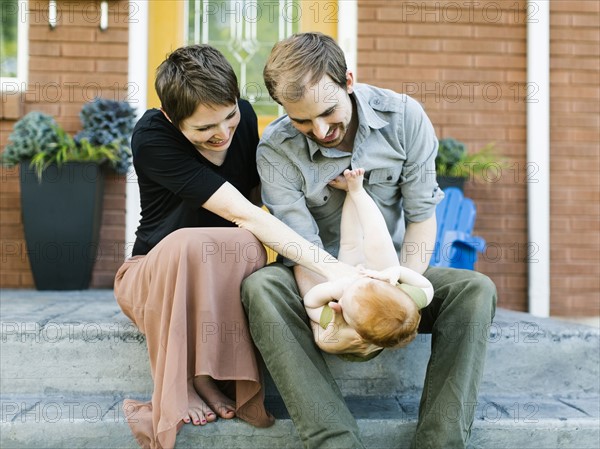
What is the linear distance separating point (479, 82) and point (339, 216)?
2087 mm

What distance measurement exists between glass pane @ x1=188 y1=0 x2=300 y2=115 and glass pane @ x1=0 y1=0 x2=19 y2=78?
98 centimetres

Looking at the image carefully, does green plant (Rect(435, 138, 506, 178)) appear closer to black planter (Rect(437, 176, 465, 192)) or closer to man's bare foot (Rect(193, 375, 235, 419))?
black planter (Rect(437, 176, 465, 192))

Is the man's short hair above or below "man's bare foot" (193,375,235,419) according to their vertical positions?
above

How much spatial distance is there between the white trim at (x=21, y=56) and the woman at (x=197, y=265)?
195 cm

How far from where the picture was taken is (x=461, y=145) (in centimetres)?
378

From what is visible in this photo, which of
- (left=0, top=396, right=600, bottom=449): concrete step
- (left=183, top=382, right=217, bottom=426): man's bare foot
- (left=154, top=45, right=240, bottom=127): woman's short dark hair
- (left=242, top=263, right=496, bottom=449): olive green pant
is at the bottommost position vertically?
(left=0, top=396, right=600, bottom=449): concrete step

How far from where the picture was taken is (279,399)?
231cm

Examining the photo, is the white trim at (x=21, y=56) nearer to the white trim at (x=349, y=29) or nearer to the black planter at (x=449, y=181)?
the white trim at (x=349, y=29)

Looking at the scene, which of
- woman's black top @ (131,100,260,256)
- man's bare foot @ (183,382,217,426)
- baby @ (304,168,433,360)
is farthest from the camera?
woman's black top @ (131,100,260,256)

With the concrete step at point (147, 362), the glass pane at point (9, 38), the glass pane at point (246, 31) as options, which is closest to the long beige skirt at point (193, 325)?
the concrete step at point (147, 362)

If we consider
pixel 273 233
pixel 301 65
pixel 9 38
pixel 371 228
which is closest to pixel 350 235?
pixel 371 228

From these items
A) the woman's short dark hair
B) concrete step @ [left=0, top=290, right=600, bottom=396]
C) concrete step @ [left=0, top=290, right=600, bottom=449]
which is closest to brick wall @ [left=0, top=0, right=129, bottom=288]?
concrete step @ [left=0, top=290, right=600, bottom=449]

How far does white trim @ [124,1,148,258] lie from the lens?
151 inches

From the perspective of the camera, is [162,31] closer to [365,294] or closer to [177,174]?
[177,174]
